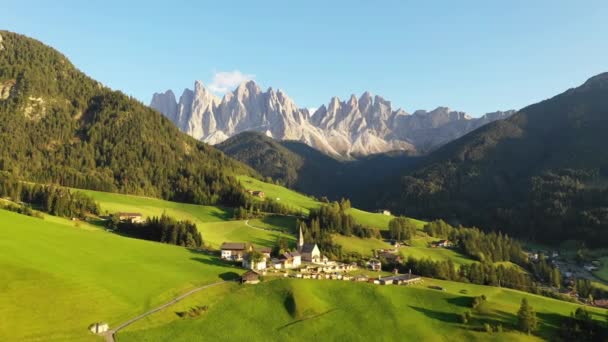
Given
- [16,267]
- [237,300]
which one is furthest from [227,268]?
[16,267]

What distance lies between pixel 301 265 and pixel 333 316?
40280mm

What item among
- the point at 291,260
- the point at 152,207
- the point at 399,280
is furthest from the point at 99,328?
the point at 152,207

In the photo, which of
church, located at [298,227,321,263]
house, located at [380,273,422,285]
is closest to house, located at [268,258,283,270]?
church, located at [298,227,321,263]

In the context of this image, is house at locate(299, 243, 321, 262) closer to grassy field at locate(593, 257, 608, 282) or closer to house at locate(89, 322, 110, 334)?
house at locate(89, 322, 110, 334)

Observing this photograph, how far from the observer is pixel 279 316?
78.6m

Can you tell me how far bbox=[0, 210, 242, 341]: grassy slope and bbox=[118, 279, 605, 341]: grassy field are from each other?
7.35m

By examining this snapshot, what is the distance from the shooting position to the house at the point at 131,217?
147500mm

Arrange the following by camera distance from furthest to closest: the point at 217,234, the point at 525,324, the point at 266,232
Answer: the point at 266,232
the point at 217,234
the point at 525,324

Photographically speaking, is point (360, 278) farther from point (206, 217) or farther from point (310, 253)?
point (206, 217)

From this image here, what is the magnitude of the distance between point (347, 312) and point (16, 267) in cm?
5851

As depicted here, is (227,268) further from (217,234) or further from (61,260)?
(217,234)

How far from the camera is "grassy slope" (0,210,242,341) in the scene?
210 ft

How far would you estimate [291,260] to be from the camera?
117188 millimetres

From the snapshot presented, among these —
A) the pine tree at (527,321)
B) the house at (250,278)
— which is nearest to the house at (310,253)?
the house at (250,278)
